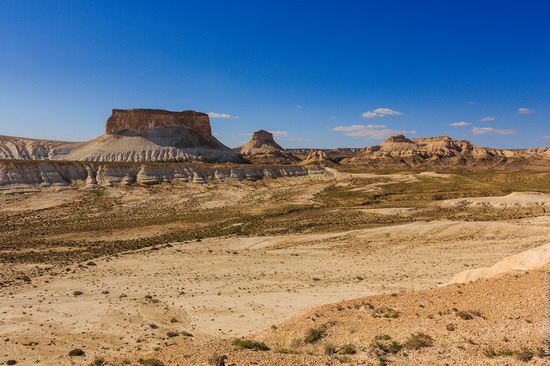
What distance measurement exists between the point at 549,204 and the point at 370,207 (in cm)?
2333

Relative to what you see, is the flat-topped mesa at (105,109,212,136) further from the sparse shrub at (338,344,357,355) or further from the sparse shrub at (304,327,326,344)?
the sparse shrub at (338,344,357,355)

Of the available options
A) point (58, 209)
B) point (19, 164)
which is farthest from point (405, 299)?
point (19, 164)

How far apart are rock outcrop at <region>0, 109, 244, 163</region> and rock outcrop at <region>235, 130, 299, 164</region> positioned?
105ft

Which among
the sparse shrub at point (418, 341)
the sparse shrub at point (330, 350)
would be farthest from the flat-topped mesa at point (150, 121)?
the sparse shrub at point (418, 341)

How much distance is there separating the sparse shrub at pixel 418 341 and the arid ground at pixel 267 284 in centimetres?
3

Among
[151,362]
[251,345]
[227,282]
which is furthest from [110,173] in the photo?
[251,345]

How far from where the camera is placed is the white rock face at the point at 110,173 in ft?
212

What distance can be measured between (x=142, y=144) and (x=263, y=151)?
243 feet

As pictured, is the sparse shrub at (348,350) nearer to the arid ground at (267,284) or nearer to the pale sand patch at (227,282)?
the arid ground at (267,284)

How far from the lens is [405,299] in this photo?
50.1ft

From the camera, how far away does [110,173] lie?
2933 inches

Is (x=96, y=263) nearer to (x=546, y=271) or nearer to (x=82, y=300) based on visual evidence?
(x=82, y=300)

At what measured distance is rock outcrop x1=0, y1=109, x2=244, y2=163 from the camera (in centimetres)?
10575

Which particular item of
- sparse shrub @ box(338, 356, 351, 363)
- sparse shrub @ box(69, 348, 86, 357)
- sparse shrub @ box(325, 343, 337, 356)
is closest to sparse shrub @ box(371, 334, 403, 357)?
sparse shrub @ box(338, 356, 351, 363)
